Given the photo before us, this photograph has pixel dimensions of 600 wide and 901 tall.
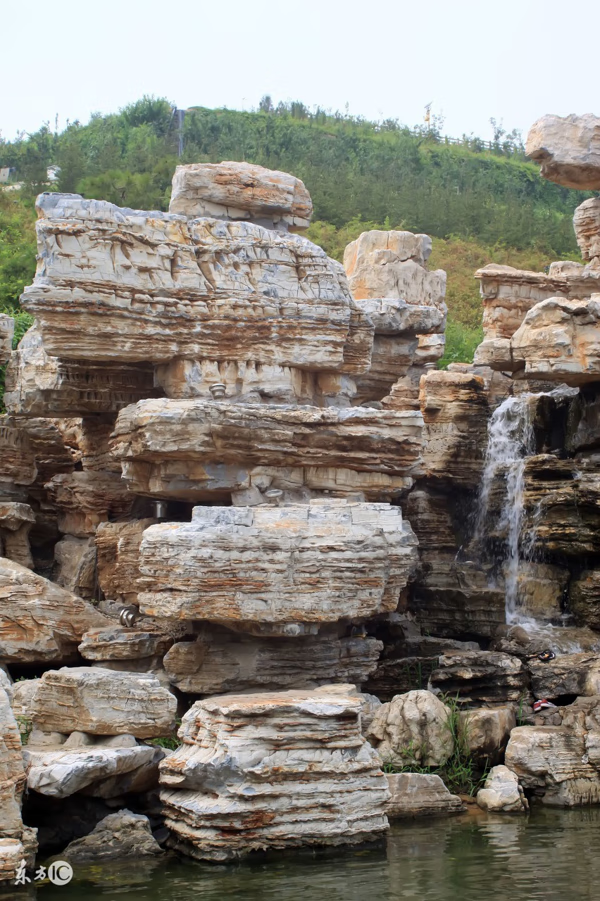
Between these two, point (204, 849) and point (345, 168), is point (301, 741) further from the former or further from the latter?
point (345, 168)

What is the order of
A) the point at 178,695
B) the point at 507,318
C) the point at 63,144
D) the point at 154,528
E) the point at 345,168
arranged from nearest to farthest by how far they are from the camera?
the point at 154,528 < the point at 178,695 < the point at 507,318 < the point at 63,144 < the point at 345,168

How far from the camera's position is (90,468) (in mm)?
13102

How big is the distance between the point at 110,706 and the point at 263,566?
1630 millimetres

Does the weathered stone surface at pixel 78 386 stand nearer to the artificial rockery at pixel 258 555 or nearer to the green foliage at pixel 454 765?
the artificial rockery at pixel 258 555

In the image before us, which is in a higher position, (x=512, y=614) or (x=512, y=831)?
(x=512, y=614)

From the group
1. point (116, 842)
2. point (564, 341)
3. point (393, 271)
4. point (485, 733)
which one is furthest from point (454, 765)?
point (393, 271)

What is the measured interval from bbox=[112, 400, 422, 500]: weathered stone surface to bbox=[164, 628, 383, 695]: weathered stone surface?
55.8 inches

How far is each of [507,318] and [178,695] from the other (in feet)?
34.6

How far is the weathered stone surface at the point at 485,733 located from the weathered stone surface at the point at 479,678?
0.51m

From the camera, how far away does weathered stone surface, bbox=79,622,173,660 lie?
10.4 meters

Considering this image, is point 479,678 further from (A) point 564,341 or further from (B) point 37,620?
(B) point 37,620

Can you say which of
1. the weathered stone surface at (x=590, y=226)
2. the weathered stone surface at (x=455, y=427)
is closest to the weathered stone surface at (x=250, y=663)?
the weathered stone surface at (x=455, y=427)

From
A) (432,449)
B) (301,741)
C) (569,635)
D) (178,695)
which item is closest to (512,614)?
(569,635)

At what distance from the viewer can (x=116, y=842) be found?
797 cm
